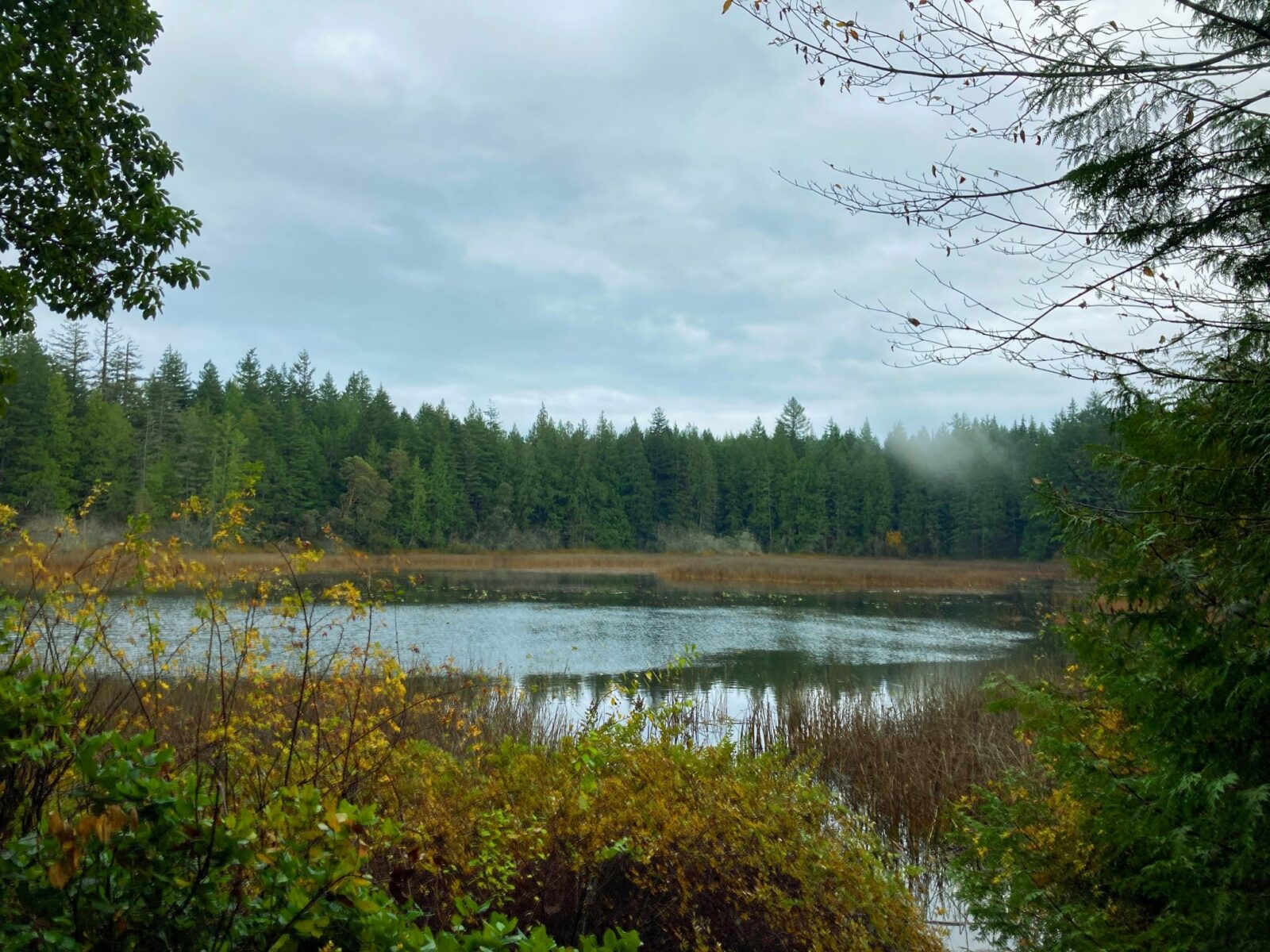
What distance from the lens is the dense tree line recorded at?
49.7 metres

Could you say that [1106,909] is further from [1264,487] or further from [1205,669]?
[1264,487]

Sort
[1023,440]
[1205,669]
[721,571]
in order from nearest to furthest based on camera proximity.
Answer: [1205,669] < [721,571] < [1023,440]

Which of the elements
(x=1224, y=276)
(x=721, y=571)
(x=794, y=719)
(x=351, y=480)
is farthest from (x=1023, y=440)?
(x=1224, y=276)

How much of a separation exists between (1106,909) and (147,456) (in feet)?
177

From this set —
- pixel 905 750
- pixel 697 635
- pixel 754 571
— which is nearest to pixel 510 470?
pixel 754 571

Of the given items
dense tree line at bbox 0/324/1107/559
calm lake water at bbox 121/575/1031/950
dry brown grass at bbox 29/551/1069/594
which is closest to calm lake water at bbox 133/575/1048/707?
calm lake water at bbox 121/575/1031/950

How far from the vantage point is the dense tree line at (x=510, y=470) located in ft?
163

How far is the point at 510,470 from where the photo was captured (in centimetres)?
7238

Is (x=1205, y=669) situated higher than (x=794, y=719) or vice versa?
(x=1205, y=669)

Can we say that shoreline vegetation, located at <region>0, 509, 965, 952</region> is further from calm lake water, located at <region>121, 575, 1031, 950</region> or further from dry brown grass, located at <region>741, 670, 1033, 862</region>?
calm lake water, located at <region>121, 575, 1031, 950</region>

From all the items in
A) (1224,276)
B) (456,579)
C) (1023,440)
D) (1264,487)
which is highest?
(1023,440)

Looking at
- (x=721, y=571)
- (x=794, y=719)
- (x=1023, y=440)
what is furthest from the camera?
(x=1023, y=440)

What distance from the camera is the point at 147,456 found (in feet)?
161

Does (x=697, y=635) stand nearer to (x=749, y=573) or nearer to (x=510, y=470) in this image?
(x=749, y=573)
